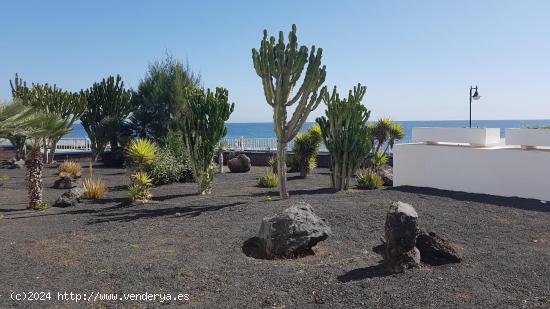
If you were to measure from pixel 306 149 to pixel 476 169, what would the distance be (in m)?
6.55

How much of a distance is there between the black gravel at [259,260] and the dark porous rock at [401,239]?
6.0 inches

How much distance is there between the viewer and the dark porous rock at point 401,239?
580 cm

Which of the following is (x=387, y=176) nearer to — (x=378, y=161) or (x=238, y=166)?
(x=378, y=161)

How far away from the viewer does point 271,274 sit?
5980 mm

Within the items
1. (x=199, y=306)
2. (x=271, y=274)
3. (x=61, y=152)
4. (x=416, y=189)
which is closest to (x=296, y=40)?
(x=416, y=189)

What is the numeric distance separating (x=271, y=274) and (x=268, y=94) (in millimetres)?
6626

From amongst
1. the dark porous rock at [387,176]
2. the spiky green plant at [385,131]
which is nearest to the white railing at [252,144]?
the spiky green plant at [385,131]

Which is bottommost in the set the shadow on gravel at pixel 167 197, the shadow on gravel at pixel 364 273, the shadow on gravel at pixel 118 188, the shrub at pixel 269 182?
the shadow on gravel at pixel 364 273

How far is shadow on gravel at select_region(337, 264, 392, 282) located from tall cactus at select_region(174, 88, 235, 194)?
7.77 m

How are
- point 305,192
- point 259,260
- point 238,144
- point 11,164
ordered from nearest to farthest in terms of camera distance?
point 259,260, point 305,192, point 11,164, point 238,144

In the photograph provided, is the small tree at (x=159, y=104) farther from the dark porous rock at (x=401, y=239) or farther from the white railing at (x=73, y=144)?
the dark porous rock at (x=401, y=239)

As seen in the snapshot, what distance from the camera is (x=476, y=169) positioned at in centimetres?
1209

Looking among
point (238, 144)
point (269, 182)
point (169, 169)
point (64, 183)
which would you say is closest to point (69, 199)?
point (64, 183)

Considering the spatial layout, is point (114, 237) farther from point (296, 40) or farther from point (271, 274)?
point (296, 40)
